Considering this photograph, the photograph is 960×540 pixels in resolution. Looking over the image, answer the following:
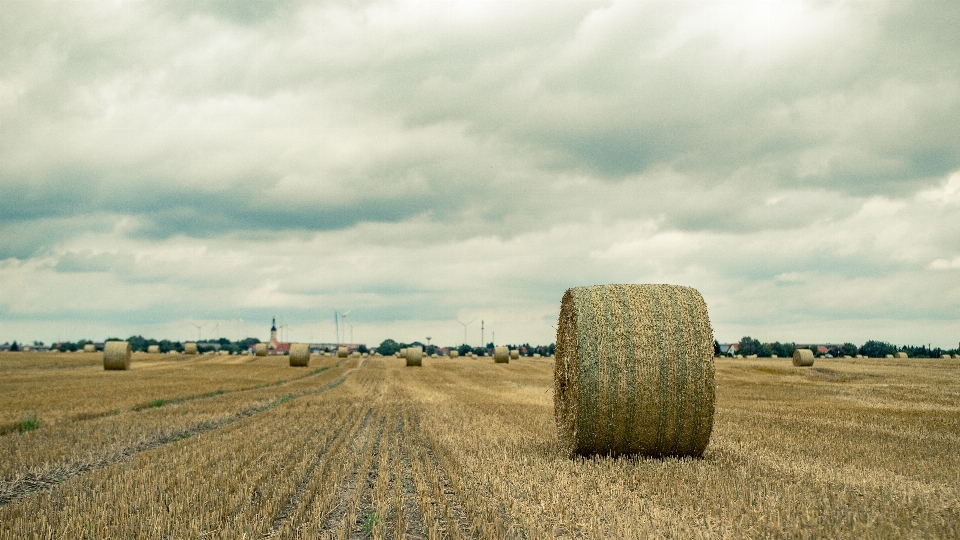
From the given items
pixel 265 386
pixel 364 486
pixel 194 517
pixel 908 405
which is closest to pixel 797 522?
pixel 364 486

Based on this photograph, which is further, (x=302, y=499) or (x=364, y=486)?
(x=364, y=486)

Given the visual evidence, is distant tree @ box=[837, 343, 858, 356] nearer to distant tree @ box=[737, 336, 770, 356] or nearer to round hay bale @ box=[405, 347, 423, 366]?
distant tree @ box=[737, 336, 770, 356]

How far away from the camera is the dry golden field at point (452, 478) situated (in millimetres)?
6191

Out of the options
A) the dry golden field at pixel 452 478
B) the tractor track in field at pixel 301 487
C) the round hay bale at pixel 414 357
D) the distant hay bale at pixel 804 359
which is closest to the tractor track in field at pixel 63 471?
the dry golden field at pixel 452 478

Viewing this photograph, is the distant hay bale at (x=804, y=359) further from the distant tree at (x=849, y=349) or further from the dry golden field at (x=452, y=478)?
the distant tree at (x=849, y=349)

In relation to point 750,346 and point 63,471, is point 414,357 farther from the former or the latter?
point 750,346

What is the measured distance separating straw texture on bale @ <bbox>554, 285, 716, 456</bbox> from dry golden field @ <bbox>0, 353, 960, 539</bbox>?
0.41 metres

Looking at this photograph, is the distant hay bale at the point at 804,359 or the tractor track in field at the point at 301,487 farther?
the distant hay bale at the point at 804,359

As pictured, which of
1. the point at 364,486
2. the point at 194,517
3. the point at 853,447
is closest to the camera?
the point at 194,517

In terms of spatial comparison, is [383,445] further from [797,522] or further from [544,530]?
[797,522]

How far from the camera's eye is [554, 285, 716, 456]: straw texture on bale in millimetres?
9516

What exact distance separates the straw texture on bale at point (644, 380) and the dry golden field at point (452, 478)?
1.33 ft

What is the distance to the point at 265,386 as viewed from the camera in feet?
96.3

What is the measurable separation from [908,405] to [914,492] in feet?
47.2
